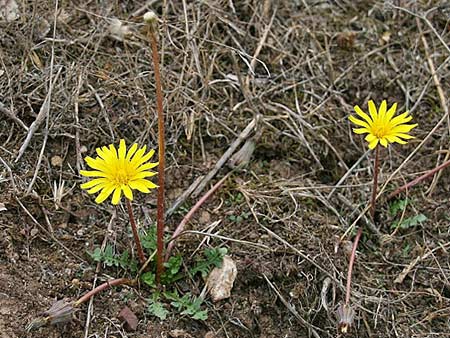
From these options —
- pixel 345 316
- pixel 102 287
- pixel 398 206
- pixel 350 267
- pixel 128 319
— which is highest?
pixel 102 287

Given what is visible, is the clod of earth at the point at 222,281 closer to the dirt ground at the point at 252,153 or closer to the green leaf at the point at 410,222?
the dirt ground at the point at 252,153

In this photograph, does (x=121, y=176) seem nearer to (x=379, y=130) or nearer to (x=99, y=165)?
(x=99, y=165)

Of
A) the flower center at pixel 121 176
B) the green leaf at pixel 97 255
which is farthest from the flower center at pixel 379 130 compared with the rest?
the green leaf at pixel 97 255

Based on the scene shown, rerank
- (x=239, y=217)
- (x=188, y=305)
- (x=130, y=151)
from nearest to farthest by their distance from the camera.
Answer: (x=130, y=151), (x=188, y=305), (x=239, y=217)

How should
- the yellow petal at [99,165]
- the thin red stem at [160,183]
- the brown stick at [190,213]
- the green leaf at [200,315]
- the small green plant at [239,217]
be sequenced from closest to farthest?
the thin red stem at [160,183] → the yellow petal at [99,165] → the green leaf at [200,315] → the brown stick at [190,213] → the small green plant at [239,217]

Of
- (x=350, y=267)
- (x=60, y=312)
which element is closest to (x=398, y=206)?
(x=350, y=267)

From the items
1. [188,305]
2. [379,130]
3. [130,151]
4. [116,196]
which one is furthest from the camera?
[379,130]

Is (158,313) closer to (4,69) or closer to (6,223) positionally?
(6,223)
